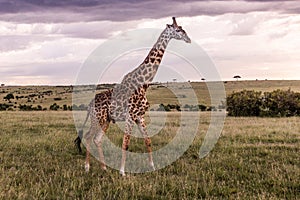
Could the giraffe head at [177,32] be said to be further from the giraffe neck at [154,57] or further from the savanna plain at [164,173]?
the savanna plain at [164,173]

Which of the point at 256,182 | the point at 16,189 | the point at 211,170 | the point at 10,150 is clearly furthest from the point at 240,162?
the point at 10,150

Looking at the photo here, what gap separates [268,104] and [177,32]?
87.4ft

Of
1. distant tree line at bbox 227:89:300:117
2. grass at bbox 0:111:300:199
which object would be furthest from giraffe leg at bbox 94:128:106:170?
distant tree line at bbox 227:89:300:117

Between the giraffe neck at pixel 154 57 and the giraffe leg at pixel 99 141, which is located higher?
the giraffe neck at pixel 154 57

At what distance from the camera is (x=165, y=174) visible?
10.8m

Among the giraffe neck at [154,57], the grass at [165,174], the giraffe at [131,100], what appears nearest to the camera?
the grass at [165,174]

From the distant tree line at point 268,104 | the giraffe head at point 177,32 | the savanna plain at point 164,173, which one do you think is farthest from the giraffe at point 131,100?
the distant tree line at point 268,104

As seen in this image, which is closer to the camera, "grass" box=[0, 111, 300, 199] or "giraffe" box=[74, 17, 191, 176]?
"grass" box=[0, 111, 300, 199]

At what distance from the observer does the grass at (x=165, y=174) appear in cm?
889

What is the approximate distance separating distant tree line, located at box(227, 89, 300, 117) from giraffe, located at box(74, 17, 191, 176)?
25.2m

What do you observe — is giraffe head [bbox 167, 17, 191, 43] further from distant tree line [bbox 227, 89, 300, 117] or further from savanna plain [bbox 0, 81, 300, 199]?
distant tree line [bbox 227, 89, 300, 117]

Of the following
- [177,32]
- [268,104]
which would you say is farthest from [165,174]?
[268,104]

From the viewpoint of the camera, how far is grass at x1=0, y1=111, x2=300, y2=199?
29.2ft

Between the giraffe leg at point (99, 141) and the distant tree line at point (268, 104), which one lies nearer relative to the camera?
the giraffe leg at point (99, 141)
